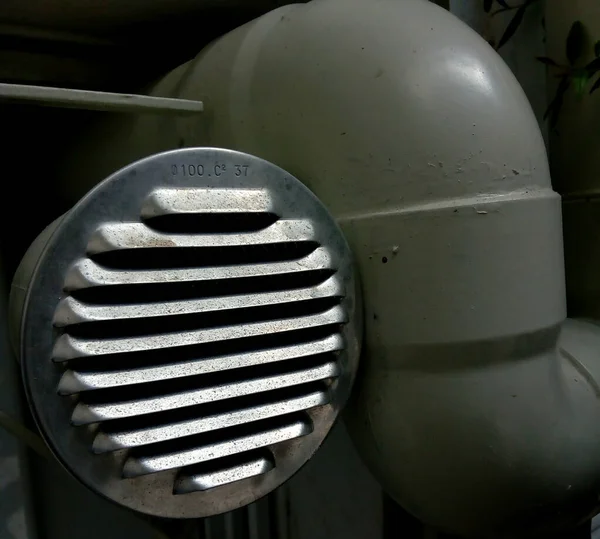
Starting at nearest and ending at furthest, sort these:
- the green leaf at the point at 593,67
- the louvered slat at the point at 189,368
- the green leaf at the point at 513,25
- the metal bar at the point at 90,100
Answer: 1. the louvered slat at the point at 189,368
2. the metal bar at the point at 90,100
3. the green leaf at the point at 593,67
4. the green leaf at the point at 513,25

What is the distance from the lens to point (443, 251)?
19.3 inches

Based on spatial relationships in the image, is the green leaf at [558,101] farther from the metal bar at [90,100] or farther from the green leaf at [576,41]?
the metal bar at [90,100]

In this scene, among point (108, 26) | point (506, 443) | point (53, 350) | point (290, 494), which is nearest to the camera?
point (53, 350)

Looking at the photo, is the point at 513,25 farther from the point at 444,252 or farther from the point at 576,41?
the point at 444,252

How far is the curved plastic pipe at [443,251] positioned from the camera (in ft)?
1.61

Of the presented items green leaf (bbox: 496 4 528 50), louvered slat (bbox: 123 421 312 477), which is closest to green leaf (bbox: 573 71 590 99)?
green leaf (bbox: 496 4 528 50)

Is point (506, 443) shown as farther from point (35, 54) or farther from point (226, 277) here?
point (35, 54)

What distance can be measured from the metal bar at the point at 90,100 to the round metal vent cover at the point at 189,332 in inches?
6.0

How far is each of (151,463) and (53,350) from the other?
11cm

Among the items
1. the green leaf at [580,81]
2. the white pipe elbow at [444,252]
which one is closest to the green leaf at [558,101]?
the green leaf at [580,81]

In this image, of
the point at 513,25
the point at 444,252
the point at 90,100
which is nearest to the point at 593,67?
the point at 513,25

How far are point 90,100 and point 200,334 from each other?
26 cm

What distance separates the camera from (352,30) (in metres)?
0.53

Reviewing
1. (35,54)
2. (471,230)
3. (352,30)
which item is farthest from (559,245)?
(35,54)
